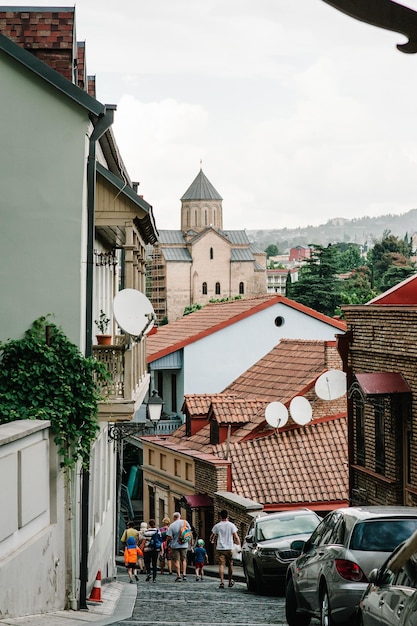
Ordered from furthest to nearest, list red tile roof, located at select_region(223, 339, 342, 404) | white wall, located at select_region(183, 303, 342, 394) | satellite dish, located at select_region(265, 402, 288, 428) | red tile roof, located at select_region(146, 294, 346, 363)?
white wall, located at select_region(183, 303, 342, 394)
red tile roof, located at select_region(146, 294, 346, 363)
red tile roof, located at select_region(223, 339, 342, 404)
satellite dish, located at select_region(265, 402, 288, 428)

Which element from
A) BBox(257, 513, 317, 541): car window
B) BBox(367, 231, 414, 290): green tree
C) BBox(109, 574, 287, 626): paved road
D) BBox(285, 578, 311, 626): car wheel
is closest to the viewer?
BBox(285, 578, 311, 626): car wheel

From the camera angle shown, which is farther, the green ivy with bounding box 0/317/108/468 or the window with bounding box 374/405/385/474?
the window with bounding box 374/405/385/474

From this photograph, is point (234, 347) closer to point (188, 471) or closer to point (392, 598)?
point (188, 471)

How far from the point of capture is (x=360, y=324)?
24484 mm

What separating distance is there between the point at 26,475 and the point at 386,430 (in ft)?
38.5

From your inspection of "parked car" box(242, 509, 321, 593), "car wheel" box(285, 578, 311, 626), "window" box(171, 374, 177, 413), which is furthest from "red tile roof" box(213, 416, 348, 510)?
"car wheel" box(285, 578, 311, 626)

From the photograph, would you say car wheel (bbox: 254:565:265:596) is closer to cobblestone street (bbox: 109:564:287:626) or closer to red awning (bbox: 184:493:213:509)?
cobblestone street (bbox: 109:564:287:626)

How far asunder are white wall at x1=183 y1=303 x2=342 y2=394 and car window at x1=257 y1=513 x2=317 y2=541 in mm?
27767

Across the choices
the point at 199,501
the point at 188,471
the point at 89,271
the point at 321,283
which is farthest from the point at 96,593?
the point at 321,283

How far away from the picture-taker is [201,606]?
17609 millimetres

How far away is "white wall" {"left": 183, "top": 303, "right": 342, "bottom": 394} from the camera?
48719 mm

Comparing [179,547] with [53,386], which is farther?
[179,547]

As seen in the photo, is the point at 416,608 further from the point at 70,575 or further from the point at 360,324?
the point at 360,324

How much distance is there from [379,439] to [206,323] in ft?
93.9
